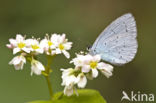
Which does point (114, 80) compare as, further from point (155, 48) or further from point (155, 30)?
point (155, 30)

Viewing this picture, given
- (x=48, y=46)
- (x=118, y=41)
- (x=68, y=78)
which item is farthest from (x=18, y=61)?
(x=118, y=41)

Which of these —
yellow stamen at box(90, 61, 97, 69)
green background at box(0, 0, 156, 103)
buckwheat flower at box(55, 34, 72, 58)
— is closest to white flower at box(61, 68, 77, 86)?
yellow stamen at box(90, 61, 97, 69)

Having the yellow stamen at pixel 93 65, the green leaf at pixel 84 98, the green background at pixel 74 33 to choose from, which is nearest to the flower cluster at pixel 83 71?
the yellow stamen at pixel 93 65

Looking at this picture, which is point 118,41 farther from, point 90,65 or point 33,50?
point 33,50

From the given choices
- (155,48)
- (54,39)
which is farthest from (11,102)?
(155,48)

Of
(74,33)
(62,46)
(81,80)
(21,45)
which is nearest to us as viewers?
(81,80)

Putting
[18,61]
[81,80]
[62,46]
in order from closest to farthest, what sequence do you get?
1. [81,80]
2. [18,61]
3. [62,46]

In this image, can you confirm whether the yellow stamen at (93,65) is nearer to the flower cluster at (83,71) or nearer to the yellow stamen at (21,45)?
the flower cluster at (83,71)
